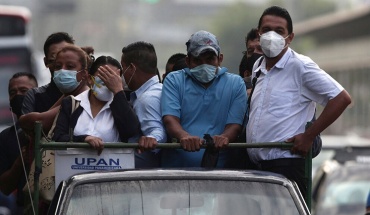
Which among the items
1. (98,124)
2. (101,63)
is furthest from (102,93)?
(101,63)

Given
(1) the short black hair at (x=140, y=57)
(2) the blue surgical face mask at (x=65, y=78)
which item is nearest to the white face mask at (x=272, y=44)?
(1) the short black hair at (x=140, y=57)

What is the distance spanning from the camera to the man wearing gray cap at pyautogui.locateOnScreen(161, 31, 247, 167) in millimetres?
10320

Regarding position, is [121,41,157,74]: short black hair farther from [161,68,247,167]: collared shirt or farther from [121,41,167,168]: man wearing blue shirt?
[161,68,247,167]: collared shirt

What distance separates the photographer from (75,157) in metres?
9.95

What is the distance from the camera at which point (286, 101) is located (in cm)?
1023

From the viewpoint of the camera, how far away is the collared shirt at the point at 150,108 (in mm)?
10453

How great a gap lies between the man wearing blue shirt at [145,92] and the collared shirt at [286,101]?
0.65 m

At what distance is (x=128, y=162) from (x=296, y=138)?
1.11 meters

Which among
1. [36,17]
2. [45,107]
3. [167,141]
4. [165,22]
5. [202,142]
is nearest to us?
[202,142]

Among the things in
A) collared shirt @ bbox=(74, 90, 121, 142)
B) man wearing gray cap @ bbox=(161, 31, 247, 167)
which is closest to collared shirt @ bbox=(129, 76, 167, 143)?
man wearing gray cap @ bbox=(161, 31, 247, 167)

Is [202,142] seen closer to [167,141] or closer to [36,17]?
[167,141]

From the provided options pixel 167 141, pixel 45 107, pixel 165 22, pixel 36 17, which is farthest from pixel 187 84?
pixel 165 22

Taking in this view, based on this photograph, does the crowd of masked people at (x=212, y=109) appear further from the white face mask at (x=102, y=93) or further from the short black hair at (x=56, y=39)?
the short black hair at (x=56, y=39)

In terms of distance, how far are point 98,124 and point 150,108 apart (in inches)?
19.1
